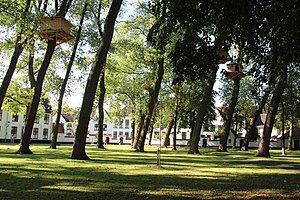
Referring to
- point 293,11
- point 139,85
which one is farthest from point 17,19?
point 139,85

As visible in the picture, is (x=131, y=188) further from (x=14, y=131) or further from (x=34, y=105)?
(x=14, y=131)

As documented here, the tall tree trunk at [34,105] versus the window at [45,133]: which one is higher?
the tall tree trunk at [34,105]

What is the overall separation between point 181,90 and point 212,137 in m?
38.3

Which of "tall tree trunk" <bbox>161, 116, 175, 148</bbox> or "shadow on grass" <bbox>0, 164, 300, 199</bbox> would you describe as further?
"tall tree trunk" <bbox>161, 116, 175, 148</bbox>

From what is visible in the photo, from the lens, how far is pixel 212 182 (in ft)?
30.3

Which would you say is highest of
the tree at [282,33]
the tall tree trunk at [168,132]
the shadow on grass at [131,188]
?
the tree at [282,33]

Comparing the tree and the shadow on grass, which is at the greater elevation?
the tree

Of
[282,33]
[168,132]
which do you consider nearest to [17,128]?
[168,132]

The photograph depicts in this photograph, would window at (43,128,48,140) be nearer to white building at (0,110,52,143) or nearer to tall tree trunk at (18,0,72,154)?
white building at (0,110,52,143)

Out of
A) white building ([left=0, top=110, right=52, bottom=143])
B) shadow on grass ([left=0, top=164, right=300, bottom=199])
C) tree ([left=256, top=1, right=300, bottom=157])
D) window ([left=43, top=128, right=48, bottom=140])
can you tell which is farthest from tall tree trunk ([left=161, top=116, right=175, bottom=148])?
shadow on grass ([left=0, top=164, right=300, bottom=199])

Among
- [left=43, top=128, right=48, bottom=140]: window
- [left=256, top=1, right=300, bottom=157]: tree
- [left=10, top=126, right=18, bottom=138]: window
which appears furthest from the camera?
[left=43, top=128, right=48, bottom=140]: window

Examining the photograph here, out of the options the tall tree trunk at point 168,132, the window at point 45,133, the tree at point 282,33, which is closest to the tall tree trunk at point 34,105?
the tree at point 282,33

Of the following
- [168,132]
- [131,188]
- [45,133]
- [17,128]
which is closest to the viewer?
[131,188]

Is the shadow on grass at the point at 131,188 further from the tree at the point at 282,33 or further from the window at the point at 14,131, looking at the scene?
the window at the point at 14,131
